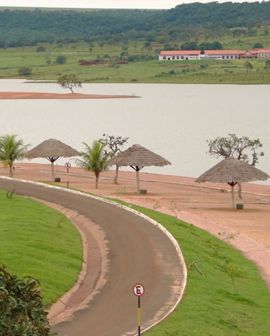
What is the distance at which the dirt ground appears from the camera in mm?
35031

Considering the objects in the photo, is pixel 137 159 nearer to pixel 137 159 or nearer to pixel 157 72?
pixel 137 159

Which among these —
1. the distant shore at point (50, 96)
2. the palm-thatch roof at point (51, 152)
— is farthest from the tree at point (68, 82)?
→ the palm-thatch roof at point (51, 152)

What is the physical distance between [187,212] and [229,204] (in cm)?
496

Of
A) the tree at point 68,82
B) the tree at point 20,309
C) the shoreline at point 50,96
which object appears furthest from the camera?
the shoreline at point 50,96

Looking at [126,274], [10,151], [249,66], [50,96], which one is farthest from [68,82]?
[126,274]

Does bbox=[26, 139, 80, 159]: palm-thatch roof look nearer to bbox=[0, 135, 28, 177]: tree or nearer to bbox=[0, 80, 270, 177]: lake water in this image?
bbox=[0, 135, 28, 177]: tree

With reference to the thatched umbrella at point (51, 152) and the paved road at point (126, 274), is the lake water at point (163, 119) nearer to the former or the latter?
the thatched umbrella at point (51, 152)

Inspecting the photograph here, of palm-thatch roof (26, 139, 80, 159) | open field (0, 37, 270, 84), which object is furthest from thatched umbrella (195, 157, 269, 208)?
open field (0, 37, 270, 84)

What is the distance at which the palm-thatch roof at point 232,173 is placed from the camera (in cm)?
4319

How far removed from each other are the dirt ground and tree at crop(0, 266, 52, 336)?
1455cm

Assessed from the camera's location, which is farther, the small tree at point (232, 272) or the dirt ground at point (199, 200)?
the dirt ground at point (199, 200)

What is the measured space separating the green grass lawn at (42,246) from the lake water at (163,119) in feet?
104

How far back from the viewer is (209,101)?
133m

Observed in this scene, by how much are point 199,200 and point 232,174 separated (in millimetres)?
3996
